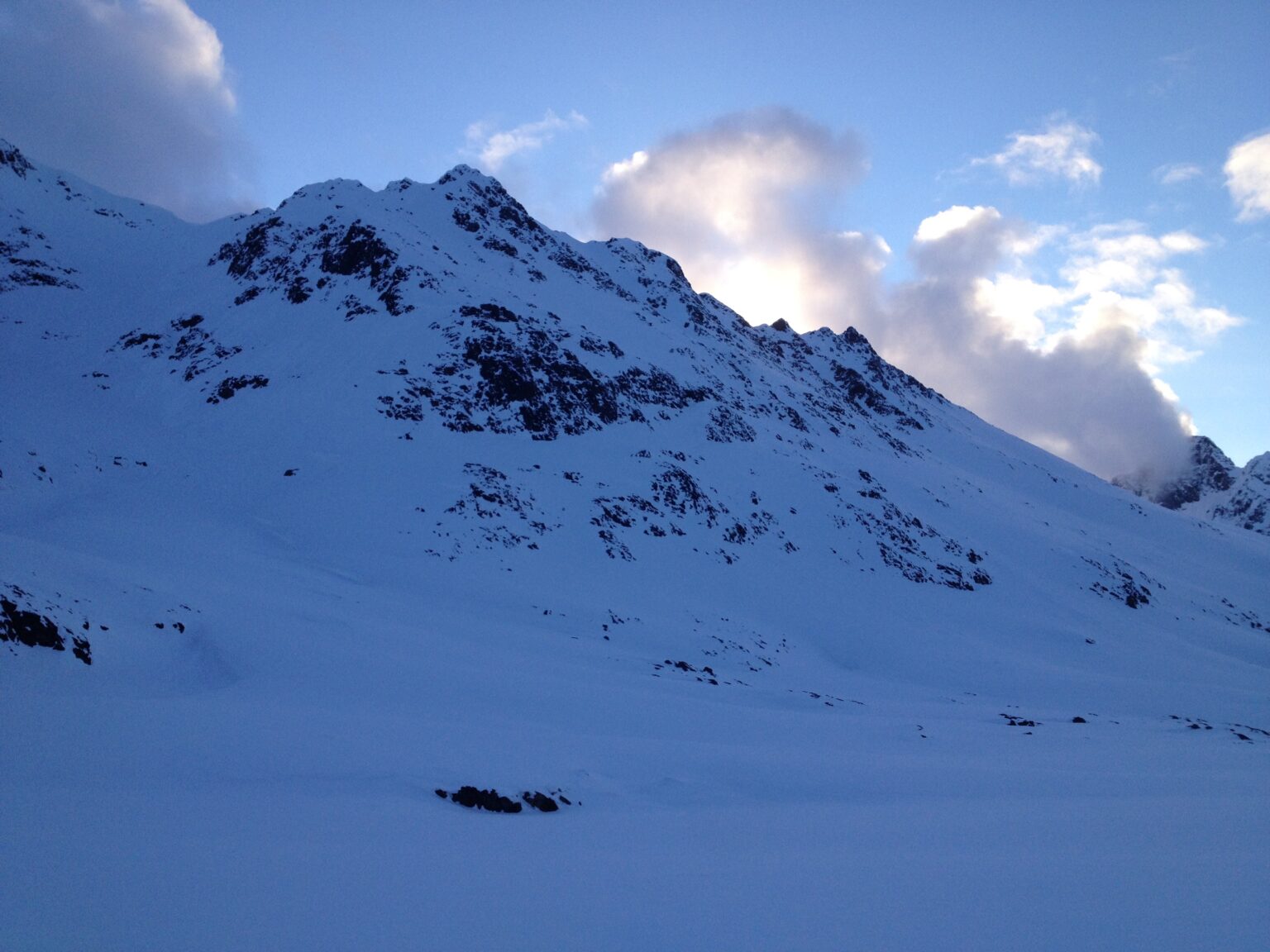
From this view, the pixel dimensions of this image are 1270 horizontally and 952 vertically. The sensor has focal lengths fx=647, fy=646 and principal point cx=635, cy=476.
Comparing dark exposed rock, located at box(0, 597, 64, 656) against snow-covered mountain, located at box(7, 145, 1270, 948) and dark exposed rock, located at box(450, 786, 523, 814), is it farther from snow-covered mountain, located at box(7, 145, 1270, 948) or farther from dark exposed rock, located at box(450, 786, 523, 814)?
dark exposed rock, located at box(450, 786, 523, 814)

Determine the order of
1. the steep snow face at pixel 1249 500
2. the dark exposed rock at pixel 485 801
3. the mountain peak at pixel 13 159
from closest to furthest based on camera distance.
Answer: the dark exposed rock at pixel 485 801 < the mountain peak at pixel 13 159 < the steep snow face at pixel 1249 500

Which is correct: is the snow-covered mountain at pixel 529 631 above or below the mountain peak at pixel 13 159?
below

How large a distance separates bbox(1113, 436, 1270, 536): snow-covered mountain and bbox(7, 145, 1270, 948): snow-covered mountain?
92026 millimetres

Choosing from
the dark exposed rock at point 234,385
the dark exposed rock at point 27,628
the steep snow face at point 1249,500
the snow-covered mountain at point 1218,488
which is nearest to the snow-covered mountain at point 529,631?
the dark exposed rock at point 27,628

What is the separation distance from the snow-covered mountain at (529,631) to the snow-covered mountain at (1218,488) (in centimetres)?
9203

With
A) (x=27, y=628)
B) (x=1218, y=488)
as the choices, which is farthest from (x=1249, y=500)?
(x=27, y=628)

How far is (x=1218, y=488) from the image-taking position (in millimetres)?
166500

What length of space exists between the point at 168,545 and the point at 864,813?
2391 centimetres

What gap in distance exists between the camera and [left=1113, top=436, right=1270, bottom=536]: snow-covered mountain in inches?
5679

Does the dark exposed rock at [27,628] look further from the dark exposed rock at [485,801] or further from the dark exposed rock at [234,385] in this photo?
the dark exposed rock at [234,385]

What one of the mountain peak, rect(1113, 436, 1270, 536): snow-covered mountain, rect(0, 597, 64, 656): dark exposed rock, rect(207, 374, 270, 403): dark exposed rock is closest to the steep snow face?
rect(1113, 436, 1270, 536): snow-covered mountain

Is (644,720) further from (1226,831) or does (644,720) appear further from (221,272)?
(221,272)

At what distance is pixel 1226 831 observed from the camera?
34.1ft

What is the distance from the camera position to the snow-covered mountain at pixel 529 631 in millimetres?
7039
